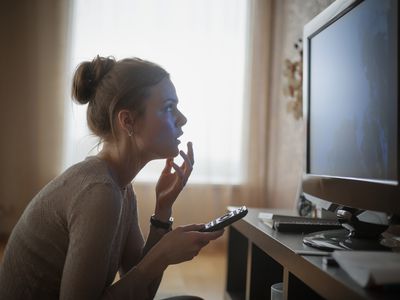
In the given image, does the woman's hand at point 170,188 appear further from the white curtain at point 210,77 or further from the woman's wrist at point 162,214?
the white curtain at point 210,77

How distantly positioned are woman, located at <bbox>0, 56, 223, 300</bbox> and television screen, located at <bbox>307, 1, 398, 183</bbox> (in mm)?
373

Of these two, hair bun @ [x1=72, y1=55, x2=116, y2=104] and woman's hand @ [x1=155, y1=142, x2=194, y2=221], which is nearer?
hair bun @ [x1=72, y1=55, x2=116, y2=104]

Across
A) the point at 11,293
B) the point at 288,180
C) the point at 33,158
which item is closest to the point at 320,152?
the point at 11,293

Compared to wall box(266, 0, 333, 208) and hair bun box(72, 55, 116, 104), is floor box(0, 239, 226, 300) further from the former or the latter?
hair bun box(72, 55, 116, 104)

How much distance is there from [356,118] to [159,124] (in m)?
0.46

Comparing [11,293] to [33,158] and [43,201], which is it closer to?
[43,201]

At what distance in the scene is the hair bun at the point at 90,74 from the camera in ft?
3.15

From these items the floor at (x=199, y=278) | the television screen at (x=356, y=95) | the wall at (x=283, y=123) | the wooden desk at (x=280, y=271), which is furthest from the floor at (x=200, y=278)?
the television screen at (x=356, y=95)

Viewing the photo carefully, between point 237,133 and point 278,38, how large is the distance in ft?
2.44

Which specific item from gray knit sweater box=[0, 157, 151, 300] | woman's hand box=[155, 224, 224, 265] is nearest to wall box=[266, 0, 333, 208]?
woman's hand box=[155, 224, 224, 265]

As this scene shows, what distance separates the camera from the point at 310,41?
4.06 feet

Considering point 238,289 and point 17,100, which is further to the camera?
point 17,100

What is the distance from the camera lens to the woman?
75 cm

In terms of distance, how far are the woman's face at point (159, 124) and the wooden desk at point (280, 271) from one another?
0.35 m
